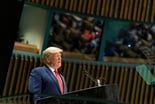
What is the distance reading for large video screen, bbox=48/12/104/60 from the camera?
26.7 feet

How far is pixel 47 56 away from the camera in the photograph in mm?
3943

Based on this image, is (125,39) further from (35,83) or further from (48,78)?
(35,83)

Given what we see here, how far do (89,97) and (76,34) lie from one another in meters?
5.95

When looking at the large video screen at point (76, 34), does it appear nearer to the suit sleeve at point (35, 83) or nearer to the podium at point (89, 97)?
the suit sleeve at point (35, 83)

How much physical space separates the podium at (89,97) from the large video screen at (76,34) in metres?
5.25

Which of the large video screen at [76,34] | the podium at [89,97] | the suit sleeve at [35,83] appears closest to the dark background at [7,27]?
the podium at [89,97]

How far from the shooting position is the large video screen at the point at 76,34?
8.15 m

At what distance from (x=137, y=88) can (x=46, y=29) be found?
2702 millimetres

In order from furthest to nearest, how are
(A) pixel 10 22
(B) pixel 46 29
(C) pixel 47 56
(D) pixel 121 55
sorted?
1. (D) pixel 121 55
2. (B) pixel 46 29
3. (C) pixel 47 56
4. (A) pixel 10 22

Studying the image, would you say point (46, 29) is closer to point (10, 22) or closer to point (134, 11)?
point (134, 11)

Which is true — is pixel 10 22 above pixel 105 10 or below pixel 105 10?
below

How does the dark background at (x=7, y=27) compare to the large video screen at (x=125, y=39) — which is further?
the large video screen at (x=125, y=39)

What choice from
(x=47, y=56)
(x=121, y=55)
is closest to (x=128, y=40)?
(x=121, y=55)

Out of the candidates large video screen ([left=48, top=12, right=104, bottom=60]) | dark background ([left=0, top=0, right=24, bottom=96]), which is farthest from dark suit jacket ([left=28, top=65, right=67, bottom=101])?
large video screen ([left=48, top=12, right=104, bottom=60])
